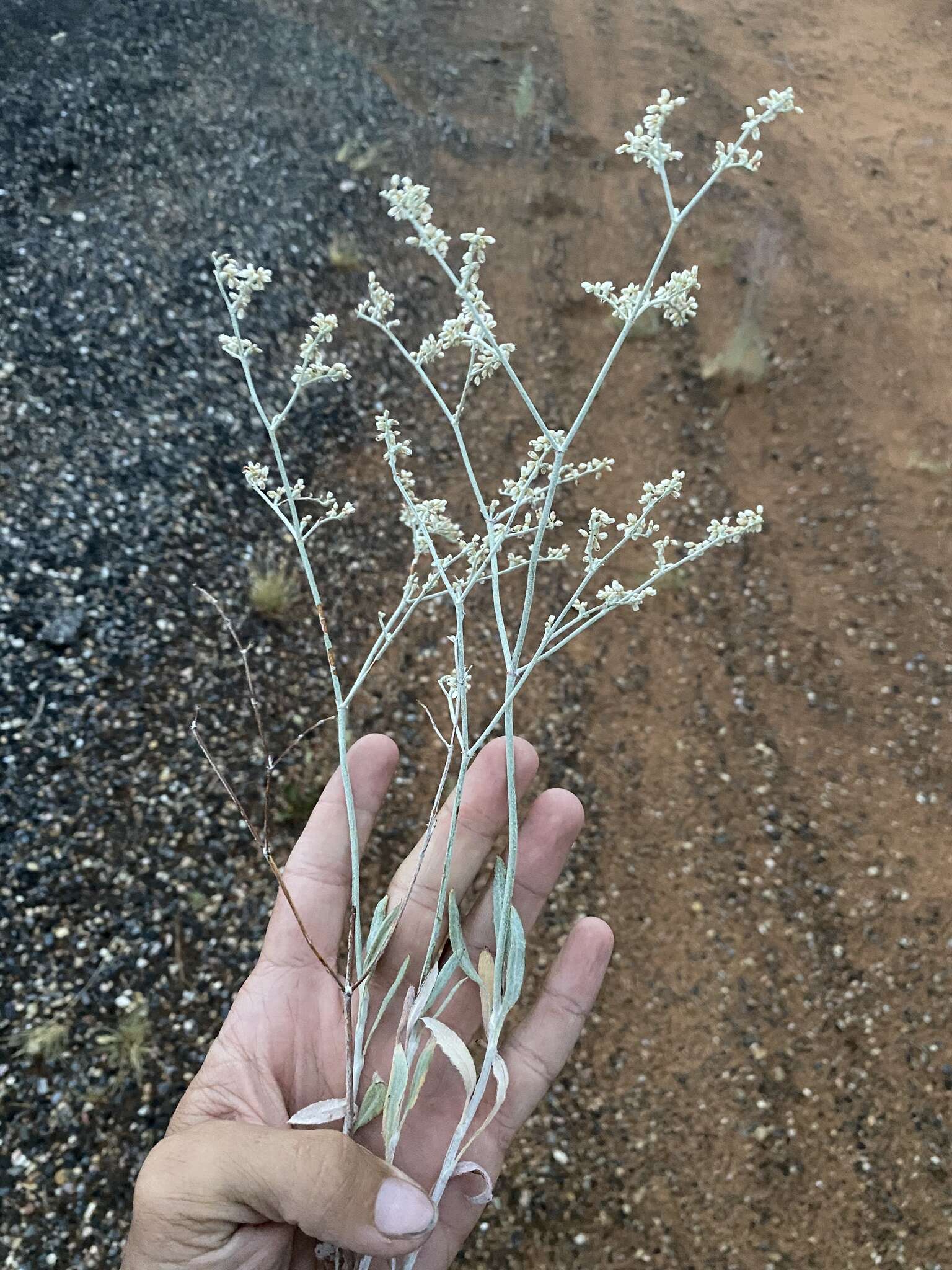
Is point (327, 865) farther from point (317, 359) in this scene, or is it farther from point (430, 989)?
point (317, 359)

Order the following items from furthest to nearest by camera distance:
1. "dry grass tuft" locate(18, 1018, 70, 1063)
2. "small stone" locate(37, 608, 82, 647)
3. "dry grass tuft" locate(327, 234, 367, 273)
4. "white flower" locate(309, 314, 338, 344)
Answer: "dry grass tuft" locate(327, 234, 367, 273)
"small stone" locate(37, 608, 82, 647)
"dry grass tuft" locate(18, 1018, 70, 1063)
"white flower" locate(309, 314, 338, 344)

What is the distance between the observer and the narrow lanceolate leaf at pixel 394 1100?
1.68 metres

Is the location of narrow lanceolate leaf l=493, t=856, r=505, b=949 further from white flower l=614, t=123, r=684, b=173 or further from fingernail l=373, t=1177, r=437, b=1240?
white flower l=614, t=123, r=684, b=173

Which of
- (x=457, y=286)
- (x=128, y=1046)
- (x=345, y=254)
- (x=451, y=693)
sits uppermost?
(x=457, y=286)

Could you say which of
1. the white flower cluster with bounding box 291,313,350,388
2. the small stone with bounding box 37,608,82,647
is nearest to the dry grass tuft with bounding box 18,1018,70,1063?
the small stone with bounding box 37,608,82,647

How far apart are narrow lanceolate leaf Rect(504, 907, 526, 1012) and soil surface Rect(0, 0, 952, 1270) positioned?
1.22 m

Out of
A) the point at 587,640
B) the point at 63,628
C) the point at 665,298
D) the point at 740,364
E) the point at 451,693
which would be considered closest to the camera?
the point at 665,298

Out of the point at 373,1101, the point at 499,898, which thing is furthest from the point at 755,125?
the point at 373,1101

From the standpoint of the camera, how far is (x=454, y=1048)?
1.73 m

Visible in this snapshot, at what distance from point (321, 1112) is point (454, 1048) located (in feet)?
0.98

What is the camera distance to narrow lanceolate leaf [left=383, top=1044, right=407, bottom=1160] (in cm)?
168

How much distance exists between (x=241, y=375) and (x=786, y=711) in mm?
2941

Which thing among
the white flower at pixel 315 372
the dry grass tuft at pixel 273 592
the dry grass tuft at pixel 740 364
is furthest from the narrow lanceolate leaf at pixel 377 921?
the dry grass tuft at pixel 740 364

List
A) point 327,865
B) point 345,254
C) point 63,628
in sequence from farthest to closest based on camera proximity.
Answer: point 345,254 < point 63,628 < point 327,865
